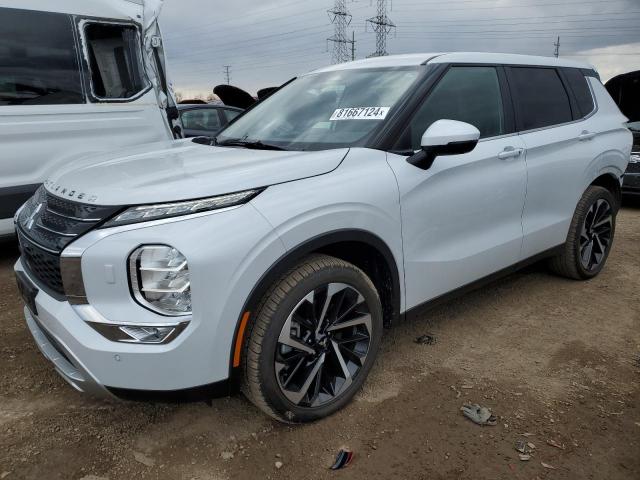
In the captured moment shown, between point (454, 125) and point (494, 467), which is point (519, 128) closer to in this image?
point (454, 125)

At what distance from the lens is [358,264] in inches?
104

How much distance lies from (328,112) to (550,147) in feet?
5.31

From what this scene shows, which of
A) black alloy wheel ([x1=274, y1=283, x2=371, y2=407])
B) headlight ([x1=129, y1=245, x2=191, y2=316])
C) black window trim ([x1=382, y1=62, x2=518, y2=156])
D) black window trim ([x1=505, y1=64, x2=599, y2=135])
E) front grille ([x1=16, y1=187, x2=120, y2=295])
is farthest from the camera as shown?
black window trim ([x1=505, y1=64, x2=599, y2=135])

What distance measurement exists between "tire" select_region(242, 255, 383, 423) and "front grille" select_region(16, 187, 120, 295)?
74cm

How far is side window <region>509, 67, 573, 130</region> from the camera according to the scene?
3.39 metres

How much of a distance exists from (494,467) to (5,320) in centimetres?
321

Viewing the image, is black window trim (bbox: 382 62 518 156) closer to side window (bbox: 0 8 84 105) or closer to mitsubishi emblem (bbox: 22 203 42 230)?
mitsubishi emblem (bbox: 22 203 42 230)

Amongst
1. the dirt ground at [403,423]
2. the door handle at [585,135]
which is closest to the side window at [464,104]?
the door handle at [585,135]

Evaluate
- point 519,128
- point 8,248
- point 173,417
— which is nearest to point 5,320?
point 173,417

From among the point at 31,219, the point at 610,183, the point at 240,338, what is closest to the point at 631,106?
the point at 610,183

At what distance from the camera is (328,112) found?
288 centimetres

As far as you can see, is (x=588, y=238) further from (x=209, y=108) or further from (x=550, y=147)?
(x=209, y=108)

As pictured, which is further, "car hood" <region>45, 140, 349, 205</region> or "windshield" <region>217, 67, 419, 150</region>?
"windshield" <region>217, 67, 419, 150</region>

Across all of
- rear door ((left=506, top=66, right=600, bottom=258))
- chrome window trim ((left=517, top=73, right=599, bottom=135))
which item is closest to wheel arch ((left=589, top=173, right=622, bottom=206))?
rear door ((left=506, top=66, right=600, bottom=258))
